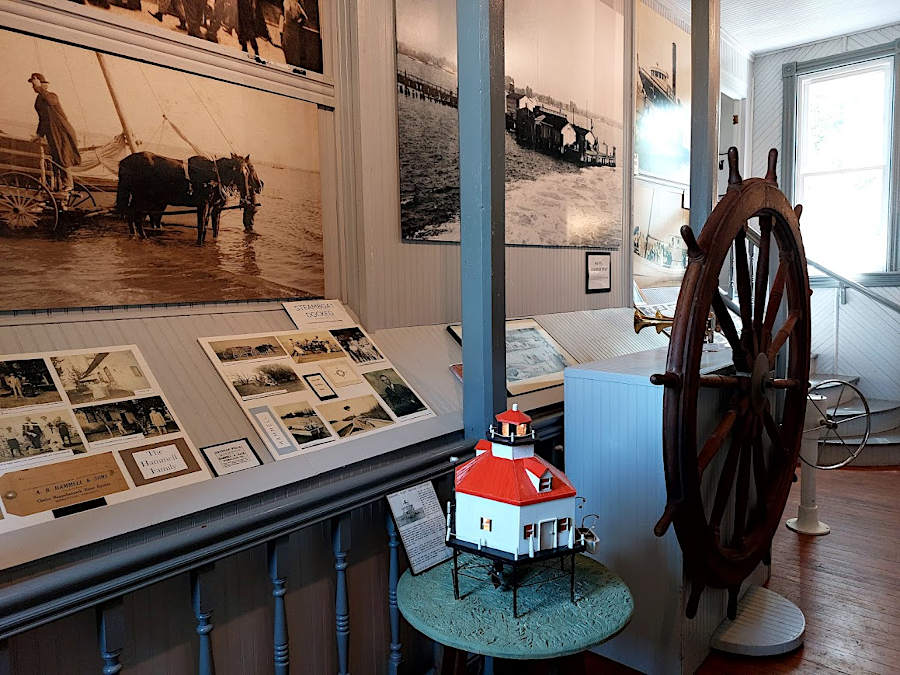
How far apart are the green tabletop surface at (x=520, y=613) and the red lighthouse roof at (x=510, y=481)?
0.78ft

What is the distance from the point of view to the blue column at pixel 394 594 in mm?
1729

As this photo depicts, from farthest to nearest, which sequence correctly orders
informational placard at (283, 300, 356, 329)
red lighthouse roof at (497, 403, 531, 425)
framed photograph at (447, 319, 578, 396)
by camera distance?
framed photograph at (447, 319, 578, 396) < informational placard at (283, 300, 356, 329) < red lighthouse roof at (497, 403, 531, 425)

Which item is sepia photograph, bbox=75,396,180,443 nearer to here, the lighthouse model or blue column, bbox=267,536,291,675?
blue column, bbox=267,536,291,675

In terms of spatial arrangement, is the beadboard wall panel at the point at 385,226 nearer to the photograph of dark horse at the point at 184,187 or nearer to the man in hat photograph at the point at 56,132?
the photograph of dark horse at the point at 184,187

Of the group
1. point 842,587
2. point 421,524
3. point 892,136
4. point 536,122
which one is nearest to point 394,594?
point 421,524

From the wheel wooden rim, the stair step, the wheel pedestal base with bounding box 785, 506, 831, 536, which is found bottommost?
the wheel pedestal base with bounding box 785, 506, 831, 536

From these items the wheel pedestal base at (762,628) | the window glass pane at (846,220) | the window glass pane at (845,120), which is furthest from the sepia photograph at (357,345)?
the window glass pane at (845,120)

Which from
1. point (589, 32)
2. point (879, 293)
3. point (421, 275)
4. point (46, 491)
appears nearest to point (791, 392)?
point (421, 275)

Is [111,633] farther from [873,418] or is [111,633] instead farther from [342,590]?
[873,418]

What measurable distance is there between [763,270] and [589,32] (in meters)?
1.92

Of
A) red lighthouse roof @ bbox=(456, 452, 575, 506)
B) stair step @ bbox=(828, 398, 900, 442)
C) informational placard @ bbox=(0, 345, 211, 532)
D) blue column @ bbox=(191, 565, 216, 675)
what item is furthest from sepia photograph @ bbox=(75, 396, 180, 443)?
stair step @ bbox=(828, 398, 900, 442)

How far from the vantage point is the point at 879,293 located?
224 inches

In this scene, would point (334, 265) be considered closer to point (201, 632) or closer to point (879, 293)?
point (201, 632)

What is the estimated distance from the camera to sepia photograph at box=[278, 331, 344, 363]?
1855 millimetres
